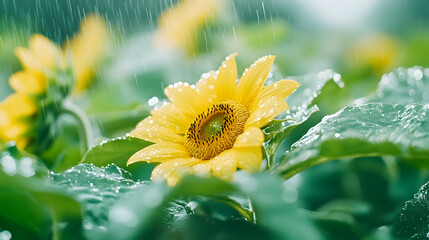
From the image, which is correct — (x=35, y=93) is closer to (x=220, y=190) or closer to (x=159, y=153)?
(x=159, y=153)

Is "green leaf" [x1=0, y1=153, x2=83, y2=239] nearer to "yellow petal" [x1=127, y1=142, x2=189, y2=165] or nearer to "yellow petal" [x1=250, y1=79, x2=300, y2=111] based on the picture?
"yellow petal" [x1=127, y1=142, x2=189, y2=165]

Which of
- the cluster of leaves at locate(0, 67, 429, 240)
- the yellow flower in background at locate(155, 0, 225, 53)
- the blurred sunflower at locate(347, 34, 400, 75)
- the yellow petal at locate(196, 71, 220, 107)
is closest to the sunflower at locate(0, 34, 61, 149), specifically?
the cluster of leaves at locate(0, 67, 429, 240)

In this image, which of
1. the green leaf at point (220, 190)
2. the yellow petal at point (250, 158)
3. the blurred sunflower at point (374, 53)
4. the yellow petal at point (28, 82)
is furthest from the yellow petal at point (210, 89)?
the blurred sunflower at point (374, 53)

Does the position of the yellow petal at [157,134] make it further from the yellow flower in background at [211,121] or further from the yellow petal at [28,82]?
the yellow petal at [28,82]

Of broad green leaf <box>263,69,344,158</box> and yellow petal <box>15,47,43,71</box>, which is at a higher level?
yellow petal <box>15,47,43,71</box>

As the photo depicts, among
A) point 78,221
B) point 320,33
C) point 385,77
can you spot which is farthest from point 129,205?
point 320,33

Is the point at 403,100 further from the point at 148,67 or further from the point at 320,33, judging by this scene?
the point at 320,33
